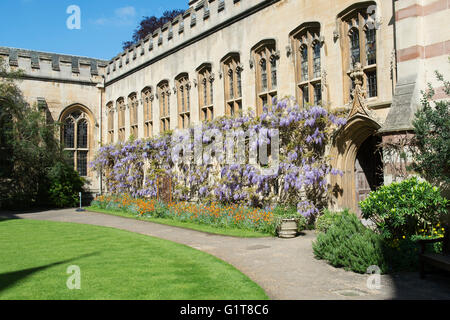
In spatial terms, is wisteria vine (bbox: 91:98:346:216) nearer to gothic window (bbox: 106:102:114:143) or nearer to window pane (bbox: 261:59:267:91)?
window pane (bbox: 261:59:267:91)

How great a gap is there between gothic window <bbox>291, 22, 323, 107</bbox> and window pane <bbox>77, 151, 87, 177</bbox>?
1746 centimetres

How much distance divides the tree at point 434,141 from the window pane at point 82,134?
21.8m

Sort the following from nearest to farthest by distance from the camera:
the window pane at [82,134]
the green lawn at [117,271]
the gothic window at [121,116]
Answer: the green lawn at [117,271], the gothic window at [121,116], the window pane at [82,134]

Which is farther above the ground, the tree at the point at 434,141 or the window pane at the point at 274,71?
the window pane at the point at 274,71

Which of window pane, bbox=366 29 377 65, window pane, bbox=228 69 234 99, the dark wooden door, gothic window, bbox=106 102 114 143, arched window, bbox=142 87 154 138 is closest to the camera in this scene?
window pane, bbox=366 29 377 65

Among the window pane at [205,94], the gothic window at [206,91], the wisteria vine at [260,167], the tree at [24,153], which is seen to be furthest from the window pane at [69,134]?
the window pane at [205,94]

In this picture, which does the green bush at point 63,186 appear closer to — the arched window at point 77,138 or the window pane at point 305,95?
the arched window at point 77,138

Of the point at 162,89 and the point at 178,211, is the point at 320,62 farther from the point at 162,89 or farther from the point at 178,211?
the point at 162,89

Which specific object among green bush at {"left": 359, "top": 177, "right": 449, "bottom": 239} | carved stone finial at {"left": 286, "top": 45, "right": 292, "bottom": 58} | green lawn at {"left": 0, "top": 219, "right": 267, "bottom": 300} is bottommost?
green lawn at {"left": 0, "top": 219, "right": 267, "bottom": 300}

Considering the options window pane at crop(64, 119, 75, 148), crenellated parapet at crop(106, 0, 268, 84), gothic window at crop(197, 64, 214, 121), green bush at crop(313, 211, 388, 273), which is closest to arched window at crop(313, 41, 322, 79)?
crenellated parapet at crop(106, 0, 268, 84)

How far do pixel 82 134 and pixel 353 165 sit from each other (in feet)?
63.4

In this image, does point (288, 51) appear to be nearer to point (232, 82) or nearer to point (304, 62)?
point (304, 62)

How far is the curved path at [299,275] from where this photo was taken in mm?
5367

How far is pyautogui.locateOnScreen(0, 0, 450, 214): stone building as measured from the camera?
8953 mm
